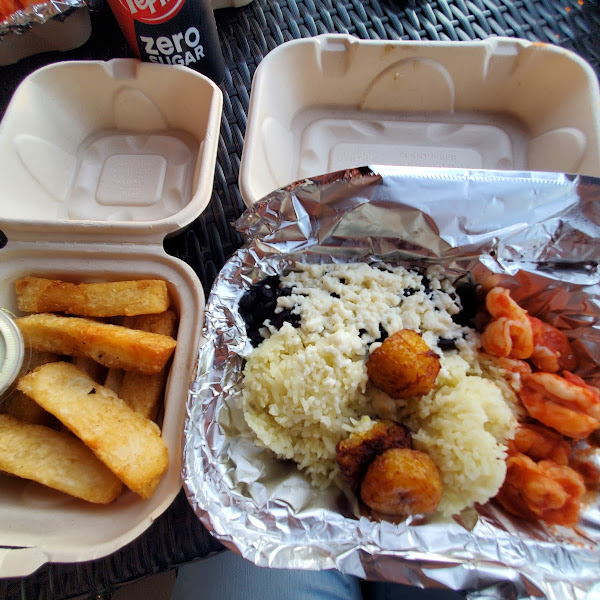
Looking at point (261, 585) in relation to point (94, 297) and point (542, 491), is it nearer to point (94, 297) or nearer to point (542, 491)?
point (542, 491)

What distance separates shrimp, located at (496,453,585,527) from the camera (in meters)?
0.80

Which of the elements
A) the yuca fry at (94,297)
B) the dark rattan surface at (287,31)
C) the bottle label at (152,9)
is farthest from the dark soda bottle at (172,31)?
the yuca fry at (94,297)

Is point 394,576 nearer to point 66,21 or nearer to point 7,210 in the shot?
point 7,210

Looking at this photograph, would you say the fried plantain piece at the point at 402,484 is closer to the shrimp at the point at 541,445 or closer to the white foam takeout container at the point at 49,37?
the shrimp at the point at 541,445

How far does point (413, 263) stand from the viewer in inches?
41.7

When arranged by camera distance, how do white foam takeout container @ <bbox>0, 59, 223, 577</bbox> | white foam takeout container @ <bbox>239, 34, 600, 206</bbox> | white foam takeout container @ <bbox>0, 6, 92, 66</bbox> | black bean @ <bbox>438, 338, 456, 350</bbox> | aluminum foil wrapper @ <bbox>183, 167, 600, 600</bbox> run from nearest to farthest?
aluminum foil wrapper @ <bbox>183, 167, 600, 600</bbox> < white foam takeout container @ <bbox>0, 59, 223, 577</bbox> < black bean @ <bbox>438, 338, 456, 350</bbox> < white foam takeout container @ <bbox>239, 34, 600, 206</bbox> < white foam takeout container @ <bbox>0, 6, 92, 66</bbox>

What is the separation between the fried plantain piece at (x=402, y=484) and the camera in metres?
0.77

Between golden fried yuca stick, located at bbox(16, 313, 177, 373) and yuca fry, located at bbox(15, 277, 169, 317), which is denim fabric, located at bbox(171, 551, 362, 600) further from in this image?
yuca fry, located at bbox(15, 277, 169, 317)

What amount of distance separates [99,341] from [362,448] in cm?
58

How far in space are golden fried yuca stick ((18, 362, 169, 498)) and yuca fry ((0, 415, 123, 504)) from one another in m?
0.06

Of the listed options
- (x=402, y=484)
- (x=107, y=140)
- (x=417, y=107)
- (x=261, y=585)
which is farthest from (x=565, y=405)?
(x=107, y=140)

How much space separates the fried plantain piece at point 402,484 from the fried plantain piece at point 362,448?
0.06ft

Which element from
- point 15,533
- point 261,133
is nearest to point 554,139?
point 261,133

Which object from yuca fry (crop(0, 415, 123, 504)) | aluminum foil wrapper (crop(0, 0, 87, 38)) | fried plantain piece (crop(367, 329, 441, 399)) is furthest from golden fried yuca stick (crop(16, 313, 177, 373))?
aluminum foil wrapper (crop(0, 0, 87, 38))
